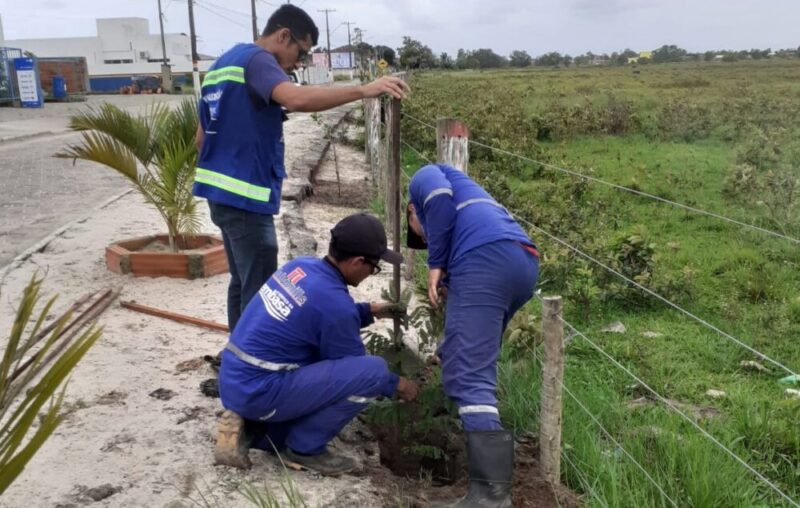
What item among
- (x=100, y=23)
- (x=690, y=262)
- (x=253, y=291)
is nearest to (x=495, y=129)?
(x=690, y=262)

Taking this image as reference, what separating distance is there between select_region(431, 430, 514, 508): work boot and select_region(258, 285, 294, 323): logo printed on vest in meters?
0.87

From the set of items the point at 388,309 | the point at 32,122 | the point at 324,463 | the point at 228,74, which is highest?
the point at 32,122

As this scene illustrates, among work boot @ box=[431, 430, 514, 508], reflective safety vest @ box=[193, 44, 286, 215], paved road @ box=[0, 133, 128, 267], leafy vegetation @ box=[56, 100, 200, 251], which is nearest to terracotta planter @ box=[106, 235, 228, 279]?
leafy vegetation @ box=[56, 100, 200, 251]

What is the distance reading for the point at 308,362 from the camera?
3.14 m

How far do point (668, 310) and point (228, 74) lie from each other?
3.98 metres

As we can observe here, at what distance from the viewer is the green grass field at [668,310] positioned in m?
3.07

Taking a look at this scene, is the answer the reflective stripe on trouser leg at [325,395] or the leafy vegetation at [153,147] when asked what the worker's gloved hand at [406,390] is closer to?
the reflective stripe on trouser leg at [325,395]

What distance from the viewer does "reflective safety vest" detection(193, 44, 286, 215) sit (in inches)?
134

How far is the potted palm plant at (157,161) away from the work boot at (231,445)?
9.92 feet

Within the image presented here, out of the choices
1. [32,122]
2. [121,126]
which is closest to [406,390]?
[121,126]

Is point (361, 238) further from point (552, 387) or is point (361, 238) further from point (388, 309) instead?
point (552, 387)

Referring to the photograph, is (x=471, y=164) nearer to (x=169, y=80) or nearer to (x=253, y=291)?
(x=253, y=291)

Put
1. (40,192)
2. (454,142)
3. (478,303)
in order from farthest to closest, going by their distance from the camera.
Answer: (40,192) → (454,142) → (478,303)

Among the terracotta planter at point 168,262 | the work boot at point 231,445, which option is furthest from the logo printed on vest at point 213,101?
the terracotta planter at point 168,262
